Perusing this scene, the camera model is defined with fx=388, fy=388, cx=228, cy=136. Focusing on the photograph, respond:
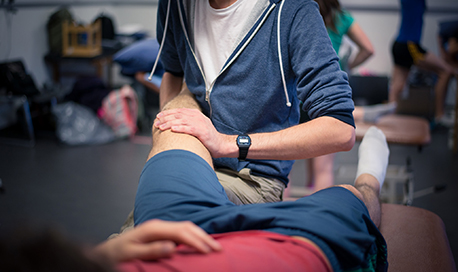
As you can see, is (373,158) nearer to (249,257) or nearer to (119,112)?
(249,257)

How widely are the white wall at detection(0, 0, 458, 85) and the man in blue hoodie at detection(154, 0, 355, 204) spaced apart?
3.58 m

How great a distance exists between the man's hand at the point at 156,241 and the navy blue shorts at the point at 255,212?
0.30 feet

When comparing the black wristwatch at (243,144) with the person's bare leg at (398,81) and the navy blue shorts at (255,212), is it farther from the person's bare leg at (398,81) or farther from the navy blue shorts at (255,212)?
the person's bare leg at (398,81)

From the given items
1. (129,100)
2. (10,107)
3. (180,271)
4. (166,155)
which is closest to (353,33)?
(166,155)

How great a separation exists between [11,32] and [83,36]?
82 cm

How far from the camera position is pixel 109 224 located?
7.23ft

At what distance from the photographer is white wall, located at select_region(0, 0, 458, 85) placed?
14.0 feet

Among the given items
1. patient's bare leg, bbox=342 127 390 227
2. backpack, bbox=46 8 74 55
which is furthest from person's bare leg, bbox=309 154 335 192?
backpack, bbox=46 8 74 55

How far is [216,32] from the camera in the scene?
3.83 ft

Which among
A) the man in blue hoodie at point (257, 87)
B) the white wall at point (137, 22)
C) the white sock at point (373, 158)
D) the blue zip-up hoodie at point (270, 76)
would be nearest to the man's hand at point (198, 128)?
the man in blue hoodie at point (257, 87)

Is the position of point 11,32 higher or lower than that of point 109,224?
higher

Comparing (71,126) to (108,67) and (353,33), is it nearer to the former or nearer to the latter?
(108,67)

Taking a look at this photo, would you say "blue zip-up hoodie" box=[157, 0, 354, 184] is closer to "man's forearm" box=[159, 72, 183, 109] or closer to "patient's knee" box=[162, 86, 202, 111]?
"patient's knee" box=[162, 86, 202, 111]

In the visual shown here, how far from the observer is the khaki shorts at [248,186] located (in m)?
1.09
